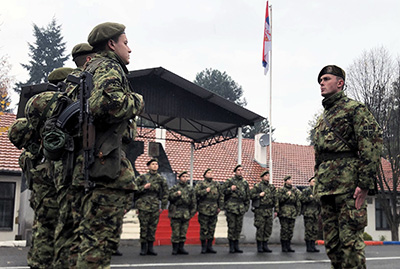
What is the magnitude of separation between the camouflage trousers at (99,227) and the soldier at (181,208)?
8788 millimetres

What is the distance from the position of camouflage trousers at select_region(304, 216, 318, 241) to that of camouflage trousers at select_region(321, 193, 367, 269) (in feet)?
29.5

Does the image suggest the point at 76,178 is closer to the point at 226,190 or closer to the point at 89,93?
the point at 89,93

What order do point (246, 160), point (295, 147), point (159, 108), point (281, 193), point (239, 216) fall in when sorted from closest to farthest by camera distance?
point (239, 216) → point (281, 193) → point (159, 108) → point (246, 160) → point (295, 147)

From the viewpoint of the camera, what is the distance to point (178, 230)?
1230 centimetres

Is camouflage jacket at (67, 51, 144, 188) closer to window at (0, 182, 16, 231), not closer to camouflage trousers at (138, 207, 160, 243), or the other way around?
camouflage trousers at (138, 207, 160, 243)

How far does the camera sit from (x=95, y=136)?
366cm

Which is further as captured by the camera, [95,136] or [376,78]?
[376,78]

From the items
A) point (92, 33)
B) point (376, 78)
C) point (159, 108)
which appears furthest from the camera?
point (376, 78)

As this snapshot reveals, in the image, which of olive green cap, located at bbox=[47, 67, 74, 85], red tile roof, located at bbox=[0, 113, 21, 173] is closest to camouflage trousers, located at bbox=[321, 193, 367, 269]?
olive green cap, located at bbox=[47, 67, 74, 85]

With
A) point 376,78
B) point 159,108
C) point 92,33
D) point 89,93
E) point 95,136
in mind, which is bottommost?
point 95,136

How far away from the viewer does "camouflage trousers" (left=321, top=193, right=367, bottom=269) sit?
4434 mm

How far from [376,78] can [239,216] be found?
56.9 feet

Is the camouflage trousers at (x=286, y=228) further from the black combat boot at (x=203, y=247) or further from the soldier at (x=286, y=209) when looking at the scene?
the black combat boot at (x=203, y=247)

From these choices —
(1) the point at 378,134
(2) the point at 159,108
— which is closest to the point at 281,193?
(2) the point at 159,108
